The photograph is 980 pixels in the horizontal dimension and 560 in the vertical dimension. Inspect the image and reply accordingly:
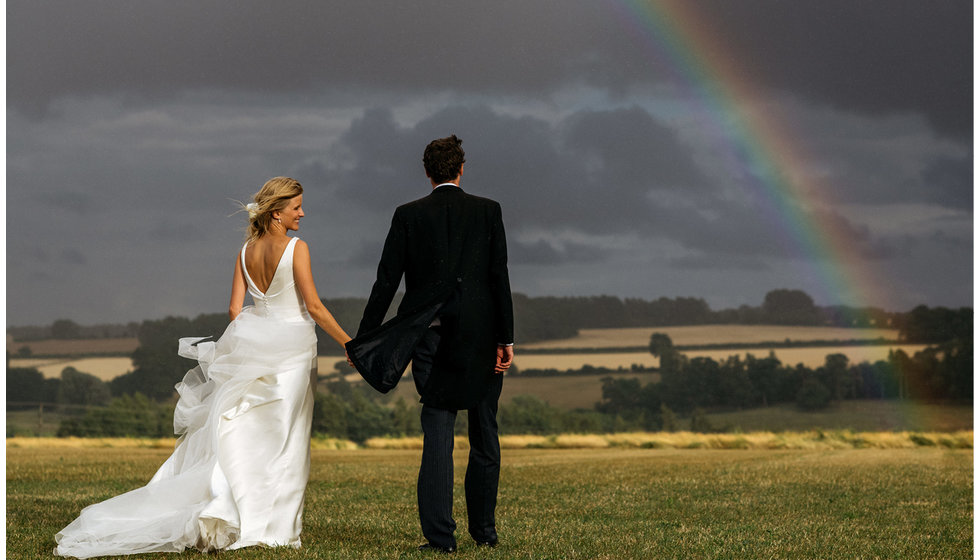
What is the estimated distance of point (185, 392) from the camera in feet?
23.5

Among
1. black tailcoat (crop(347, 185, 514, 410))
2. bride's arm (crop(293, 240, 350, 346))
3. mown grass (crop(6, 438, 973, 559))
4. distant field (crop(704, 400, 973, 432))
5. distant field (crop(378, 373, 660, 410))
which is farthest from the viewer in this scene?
distant field (crop(378, 373, 660, 410))

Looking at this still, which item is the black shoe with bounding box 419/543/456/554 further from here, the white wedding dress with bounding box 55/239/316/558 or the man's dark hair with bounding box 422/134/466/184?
the man's dark hair with bounding box 422/134/466/184

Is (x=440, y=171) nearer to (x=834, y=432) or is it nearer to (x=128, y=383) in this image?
(x=834, y=432)

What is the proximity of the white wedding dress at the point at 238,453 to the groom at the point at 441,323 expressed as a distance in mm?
680


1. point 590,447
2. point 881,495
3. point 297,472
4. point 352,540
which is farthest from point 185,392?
point 590,447

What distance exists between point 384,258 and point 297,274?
27.2 inches

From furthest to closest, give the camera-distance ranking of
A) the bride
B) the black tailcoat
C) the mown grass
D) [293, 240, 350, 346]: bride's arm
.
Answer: the mown grass < [293, 240, 350, 346]: bride's arm < the bride < the black tailcoat

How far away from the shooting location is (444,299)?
6512 mm

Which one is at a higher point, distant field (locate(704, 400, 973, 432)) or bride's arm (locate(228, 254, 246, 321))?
bride's arm (locate(228, 254, 246, 321))

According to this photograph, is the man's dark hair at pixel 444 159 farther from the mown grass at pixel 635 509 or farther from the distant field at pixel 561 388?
A: the distant field at pixel 561 388

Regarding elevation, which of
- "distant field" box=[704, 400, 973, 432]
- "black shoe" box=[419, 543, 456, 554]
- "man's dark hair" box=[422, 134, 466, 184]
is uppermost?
"man's dark hair" box=[422, 134, 466, 184]

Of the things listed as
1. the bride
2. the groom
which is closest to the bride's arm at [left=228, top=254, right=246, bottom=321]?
the bride

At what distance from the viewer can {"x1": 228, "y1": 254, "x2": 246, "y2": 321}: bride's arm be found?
7.06 meters

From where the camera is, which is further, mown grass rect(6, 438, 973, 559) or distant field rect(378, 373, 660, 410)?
distant field rect(378, 373, 660, 410)
